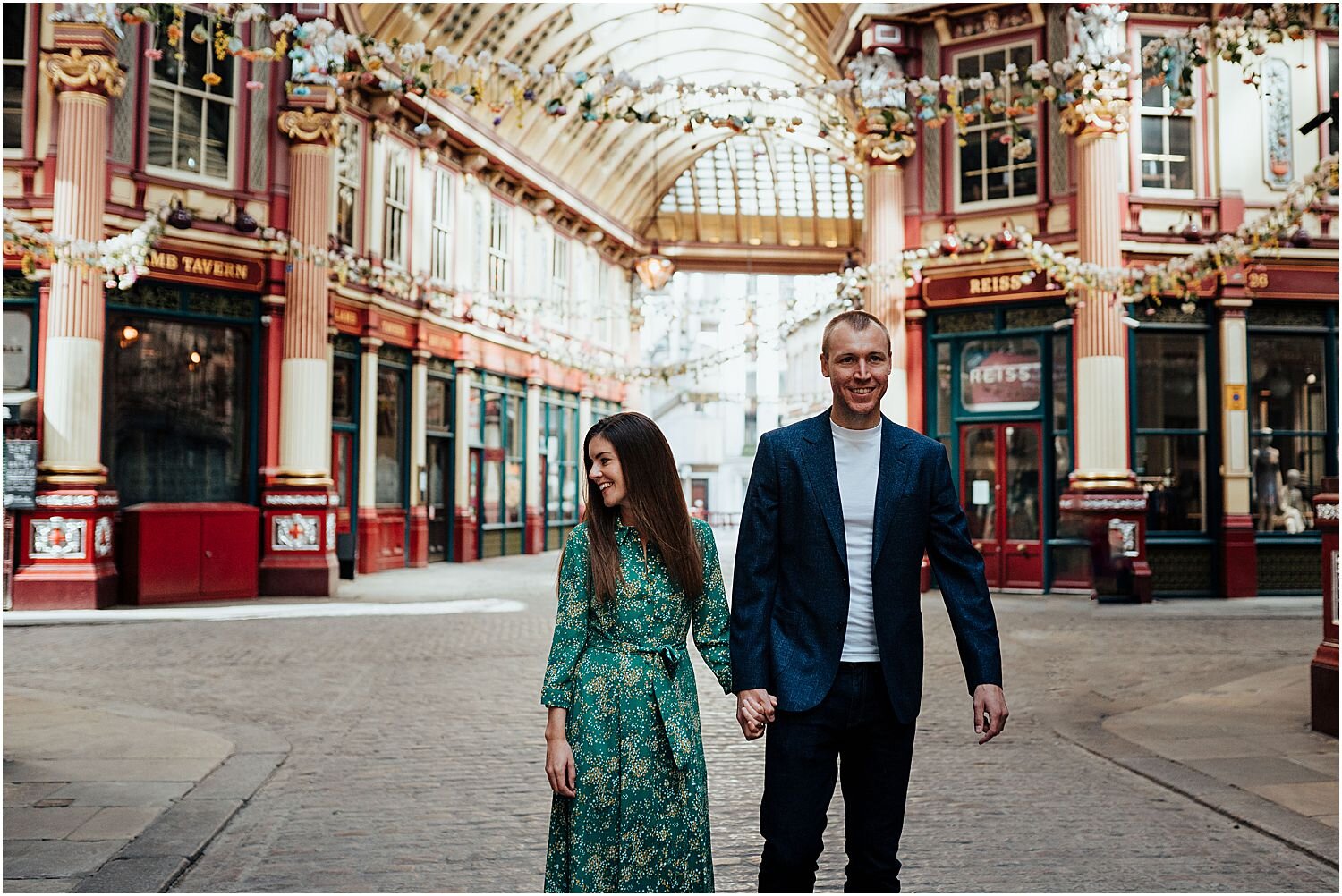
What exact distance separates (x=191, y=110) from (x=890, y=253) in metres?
9.94

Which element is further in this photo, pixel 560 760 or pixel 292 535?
pixel 292 535

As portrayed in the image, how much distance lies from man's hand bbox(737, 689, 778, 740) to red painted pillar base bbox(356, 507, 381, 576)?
18051mm

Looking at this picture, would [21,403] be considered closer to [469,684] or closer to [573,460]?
[469,684]

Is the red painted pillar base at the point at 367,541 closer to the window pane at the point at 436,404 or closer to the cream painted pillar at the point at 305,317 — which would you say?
the window pane at the point at 436,404

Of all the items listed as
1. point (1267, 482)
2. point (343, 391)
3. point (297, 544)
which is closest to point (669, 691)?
point (297, 544)

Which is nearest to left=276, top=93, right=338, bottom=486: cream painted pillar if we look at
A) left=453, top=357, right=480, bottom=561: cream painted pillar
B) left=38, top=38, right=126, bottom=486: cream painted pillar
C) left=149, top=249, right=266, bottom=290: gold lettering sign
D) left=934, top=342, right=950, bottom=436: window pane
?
left=149, top=249, right=266, bottom=290: gold lettering sign

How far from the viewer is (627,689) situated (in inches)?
132

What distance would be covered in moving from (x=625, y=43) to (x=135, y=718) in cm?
2117

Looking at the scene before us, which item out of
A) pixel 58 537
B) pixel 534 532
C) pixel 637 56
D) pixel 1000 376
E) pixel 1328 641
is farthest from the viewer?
pixel 534 532

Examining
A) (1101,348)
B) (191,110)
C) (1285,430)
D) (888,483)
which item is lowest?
(888,483)

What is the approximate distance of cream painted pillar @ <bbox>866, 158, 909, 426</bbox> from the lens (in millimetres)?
18656

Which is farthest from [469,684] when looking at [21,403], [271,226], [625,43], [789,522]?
[625,43]

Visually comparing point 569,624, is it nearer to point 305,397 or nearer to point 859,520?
point 859,520

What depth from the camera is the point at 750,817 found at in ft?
19.2
